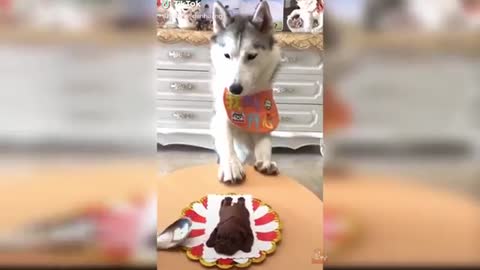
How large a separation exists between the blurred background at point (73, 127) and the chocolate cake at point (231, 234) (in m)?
0.11

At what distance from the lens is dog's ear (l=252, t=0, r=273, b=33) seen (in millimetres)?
796

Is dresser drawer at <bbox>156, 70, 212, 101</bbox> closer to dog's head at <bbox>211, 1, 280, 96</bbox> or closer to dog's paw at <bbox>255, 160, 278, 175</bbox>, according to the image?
dog's head at <bbox>211, 1, 280, 96</bbox>

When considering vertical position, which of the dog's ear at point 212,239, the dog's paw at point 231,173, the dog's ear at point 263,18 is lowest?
the dog's ear at point 212,239

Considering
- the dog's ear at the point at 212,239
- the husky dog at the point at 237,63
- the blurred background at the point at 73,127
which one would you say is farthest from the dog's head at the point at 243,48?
the dog's ear at the point at 212,239

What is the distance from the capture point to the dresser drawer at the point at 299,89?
0.80 meters

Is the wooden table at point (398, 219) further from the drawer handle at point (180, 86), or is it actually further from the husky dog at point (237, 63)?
the drawer handle at point (180, 86)

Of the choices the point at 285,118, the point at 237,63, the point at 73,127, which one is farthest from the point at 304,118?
the point at 73,127

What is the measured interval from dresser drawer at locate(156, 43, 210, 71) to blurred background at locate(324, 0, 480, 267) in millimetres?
183

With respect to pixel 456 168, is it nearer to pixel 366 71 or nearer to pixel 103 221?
pixel 366 71

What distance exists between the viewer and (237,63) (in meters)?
0.80

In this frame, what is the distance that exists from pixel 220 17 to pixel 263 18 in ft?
0.21

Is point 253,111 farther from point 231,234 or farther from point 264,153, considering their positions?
point 231,234

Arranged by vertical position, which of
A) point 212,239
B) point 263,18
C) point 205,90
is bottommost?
point 212,239

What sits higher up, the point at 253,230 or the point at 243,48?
the point at 243,48
